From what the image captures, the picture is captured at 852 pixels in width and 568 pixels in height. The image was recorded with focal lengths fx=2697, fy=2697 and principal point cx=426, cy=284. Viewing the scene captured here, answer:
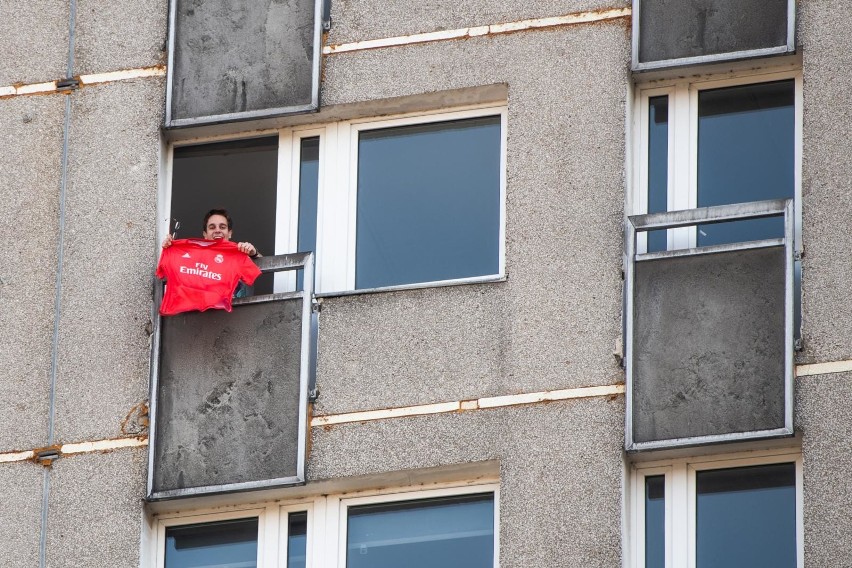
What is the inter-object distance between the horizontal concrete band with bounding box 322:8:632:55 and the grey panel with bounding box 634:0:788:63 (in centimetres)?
26

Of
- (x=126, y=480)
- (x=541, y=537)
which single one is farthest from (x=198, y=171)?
(x=541, y=537)

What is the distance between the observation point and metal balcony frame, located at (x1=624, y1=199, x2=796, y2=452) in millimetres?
18672

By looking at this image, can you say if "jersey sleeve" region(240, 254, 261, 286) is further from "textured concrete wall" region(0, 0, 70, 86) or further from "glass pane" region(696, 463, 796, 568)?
"glass pane" region(696, 463, 796, 568)

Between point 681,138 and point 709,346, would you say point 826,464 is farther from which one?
point 681,138

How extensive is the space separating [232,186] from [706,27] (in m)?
3.84

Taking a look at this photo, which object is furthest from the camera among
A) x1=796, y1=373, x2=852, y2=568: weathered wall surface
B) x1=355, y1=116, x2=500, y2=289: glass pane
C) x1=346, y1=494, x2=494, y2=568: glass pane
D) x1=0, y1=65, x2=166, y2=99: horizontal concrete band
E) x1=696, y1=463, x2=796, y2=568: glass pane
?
x1=0, y1=65, x2=166, y2=99: horizontal concrete band

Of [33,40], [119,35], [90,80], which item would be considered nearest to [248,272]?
[90,80]

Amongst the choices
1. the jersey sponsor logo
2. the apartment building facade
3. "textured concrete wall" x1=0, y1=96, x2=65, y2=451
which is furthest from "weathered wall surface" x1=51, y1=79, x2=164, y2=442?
the jersey sponsor logo

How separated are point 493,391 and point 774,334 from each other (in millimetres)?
2048

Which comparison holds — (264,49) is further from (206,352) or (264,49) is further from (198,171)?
(206,352)

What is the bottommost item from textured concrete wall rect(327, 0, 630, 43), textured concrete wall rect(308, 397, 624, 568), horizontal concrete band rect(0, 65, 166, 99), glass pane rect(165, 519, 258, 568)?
glass pane rect(165, 519, 258, 568)

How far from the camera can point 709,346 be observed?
1898 cm

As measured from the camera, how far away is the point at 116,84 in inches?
830

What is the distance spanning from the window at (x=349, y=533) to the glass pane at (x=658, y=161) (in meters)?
2.24
